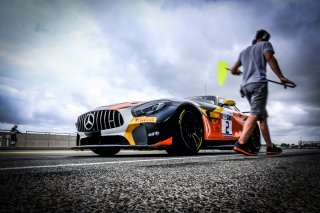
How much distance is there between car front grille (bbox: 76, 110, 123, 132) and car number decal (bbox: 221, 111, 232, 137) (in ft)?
9.12

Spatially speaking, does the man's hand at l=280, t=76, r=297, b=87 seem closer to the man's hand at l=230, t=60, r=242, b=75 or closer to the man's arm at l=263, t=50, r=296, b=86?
the man's arm at l=263, t=50, r=296, b=86

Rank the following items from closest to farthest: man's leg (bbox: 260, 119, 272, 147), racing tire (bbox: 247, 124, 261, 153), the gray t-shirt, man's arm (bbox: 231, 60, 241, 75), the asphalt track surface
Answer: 1. the asphalt track surface
2. the gray t-shirt
3. man's leg (bbox: 260, 119, 272, 147)
4. man's arm (bbox: 231, 60, 241, 75)
5. racing tire (bbox: 247, 124, 261, 153)

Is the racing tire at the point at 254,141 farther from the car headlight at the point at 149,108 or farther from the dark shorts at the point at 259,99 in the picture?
the dark shorts at the point at 259,99

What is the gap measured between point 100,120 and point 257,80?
9.39 ft

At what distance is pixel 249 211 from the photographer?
3.92 feet

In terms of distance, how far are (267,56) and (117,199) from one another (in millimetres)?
3774

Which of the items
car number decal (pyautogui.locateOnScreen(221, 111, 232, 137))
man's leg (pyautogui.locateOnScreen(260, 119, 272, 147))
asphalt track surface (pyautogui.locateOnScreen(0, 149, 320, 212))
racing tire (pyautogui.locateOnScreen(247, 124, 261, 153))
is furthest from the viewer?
racing tire (pyautogui.locateOnScreen(247, 124, 261, 153))

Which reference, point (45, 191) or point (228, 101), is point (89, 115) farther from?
point (45, 191)

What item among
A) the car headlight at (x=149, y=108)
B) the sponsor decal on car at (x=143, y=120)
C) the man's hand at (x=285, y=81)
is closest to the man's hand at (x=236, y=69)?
the man's hand at (x=285, y=81)

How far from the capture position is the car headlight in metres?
5.41

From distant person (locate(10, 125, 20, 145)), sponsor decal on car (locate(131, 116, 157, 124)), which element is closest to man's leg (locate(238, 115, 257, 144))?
sponsor decal on car (locate(131, 116, 157, 124))

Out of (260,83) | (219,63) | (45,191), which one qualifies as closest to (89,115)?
(219,63)

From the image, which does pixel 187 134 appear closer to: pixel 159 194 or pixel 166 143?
pixel 166 143

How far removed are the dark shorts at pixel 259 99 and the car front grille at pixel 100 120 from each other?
2.29 metres
